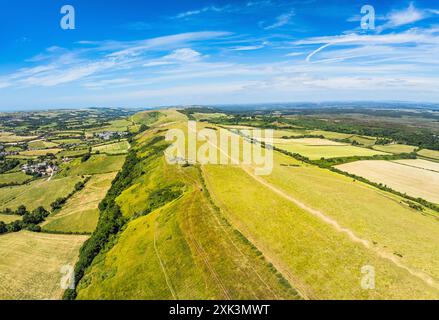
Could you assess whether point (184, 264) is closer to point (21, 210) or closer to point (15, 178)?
point (21, 210)

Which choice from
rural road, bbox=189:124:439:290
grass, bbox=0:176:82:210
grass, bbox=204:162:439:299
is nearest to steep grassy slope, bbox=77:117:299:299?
grass, bbox=204:162:439:299

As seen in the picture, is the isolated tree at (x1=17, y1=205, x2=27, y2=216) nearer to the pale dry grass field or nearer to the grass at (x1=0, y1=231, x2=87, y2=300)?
the grass at (x1=0, y1=231, x2=87, y2=300)

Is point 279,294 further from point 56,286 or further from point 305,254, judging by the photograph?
point 56,286

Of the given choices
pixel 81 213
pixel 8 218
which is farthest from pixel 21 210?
pixel 81 213

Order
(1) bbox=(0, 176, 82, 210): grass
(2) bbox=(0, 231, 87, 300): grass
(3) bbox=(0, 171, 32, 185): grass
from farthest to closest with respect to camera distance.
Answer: (3) bbox=(0, 171, 32, 185): grass, (1) bbox=(0, 176, 82, 210): grass, (2) bbox=(0, 231, 87, 300): grass

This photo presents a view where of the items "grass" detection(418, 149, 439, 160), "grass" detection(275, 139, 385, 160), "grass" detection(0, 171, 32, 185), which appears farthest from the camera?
"grass" detection(0, 171, 32, 185)

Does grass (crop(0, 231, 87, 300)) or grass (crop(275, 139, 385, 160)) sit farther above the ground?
grass (crop(275, 139, 385, 160))

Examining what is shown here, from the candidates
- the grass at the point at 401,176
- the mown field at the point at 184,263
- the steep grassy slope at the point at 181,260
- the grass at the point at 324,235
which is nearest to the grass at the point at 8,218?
the steep grassy slope at the point at 181,260
